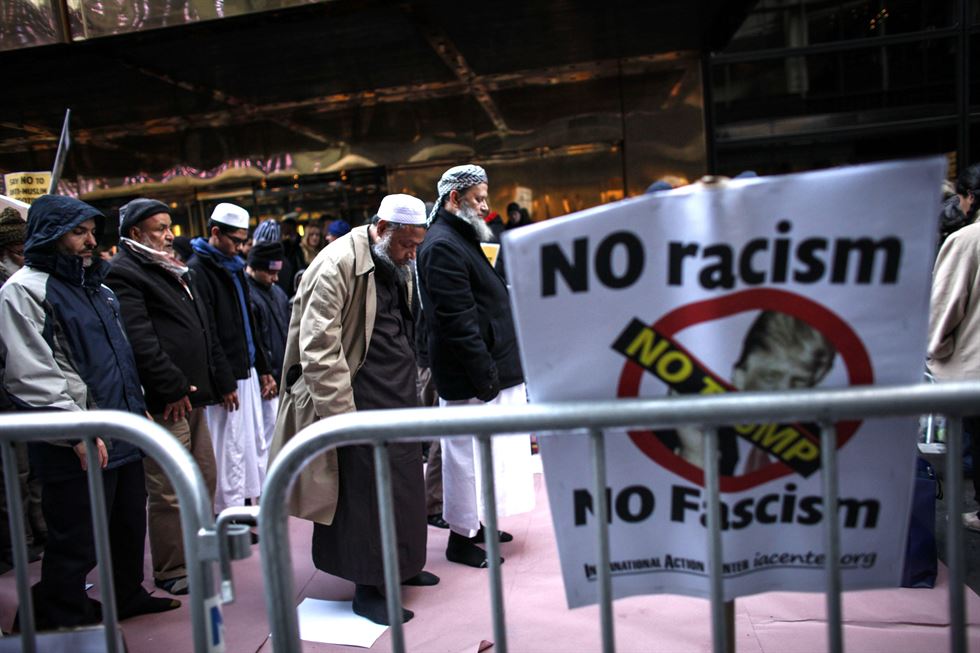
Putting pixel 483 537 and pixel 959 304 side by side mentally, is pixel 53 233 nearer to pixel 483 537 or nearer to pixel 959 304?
pixel 483 537

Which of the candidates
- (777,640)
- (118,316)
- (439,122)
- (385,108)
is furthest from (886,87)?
(118,316)

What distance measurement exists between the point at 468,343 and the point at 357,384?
0.60 m

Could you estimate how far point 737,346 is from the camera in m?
1.56

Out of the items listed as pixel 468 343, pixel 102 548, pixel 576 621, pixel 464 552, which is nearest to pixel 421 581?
pixel 464 552

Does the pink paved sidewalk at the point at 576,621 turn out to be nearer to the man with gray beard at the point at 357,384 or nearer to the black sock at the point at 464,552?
the black sock at the point at 464,552

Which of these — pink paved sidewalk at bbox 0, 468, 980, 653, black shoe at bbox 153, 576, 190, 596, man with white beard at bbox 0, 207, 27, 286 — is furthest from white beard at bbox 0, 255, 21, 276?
black shoe at bbox 153, 576, 190, 596

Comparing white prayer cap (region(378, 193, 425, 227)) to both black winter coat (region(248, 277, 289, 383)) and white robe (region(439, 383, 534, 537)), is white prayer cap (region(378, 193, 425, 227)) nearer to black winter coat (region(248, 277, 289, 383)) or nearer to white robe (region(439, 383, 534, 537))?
white robe (region(439, 383, 534, 537))

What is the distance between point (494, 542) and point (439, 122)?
10212 millimetres

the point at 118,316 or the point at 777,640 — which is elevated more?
the point at 118,316

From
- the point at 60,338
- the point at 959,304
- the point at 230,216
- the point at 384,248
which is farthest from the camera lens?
the point at 230,216

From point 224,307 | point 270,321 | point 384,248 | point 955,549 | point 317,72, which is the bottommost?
point 955,549

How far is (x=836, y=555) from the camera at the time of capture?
157 centimetres

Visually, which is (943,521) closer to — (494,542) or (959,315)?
(959,315)

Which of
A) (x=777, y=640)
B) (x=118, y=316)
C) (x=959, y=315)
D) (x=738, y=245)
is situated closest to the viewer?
(x=738, y=245)
